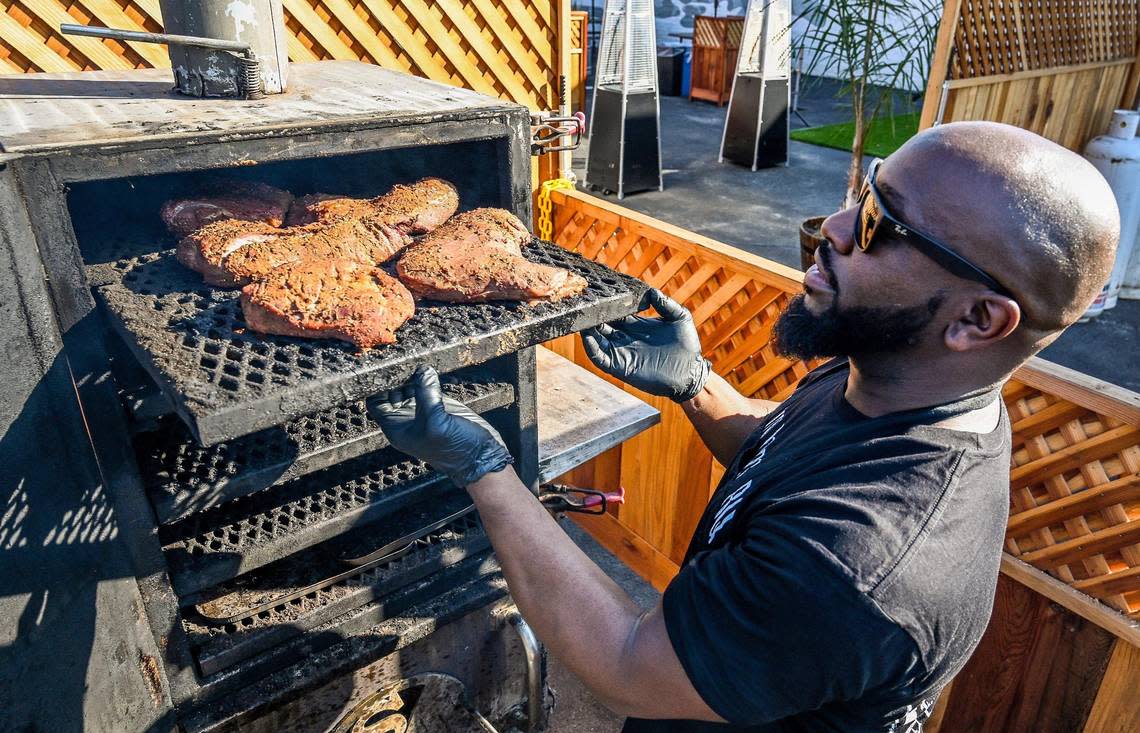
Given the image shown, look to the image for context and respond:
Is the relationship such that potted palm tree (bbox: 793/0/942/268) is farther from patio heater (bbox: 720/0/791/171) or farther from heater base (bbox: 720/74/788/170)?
heater base (bbox: 720/74/788/170)

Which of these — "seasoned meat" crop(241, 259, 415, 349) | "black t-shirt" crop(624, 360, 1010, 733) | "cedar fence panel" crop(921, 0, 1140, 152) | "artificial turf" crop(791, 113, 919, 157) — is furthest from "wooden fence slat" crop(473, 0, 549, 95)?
"artificial turf" crop(791, 113, 919, 157)

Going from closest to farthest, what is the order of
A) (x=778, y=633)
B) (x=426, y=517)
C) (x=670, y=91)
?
(x=778, y=633) < (x=426, y=517) < (x=670, y=91)

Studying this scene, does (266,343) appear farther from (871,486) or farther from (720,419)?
(720,419)

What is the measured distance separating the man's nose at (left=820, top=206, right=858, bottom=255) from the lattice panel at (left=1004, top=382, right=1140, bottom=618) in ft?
4.69

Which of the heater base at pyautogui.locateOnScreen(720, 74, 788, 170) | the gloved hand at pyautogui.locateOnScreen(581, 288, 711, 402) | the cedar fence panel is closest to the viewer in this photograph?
the gloved hand at pyautogui.locateOnScreen(581, 288, 711, 402)

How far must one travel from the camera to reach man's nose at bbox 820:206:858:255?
1.74m

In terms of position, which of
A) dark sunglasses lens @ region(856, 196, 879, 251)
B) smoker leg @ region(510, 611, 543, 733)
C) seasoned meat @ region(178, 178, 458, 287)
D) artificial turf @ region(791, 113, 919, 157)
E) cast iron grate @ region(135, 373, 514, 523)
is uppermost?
dark sunglasses lens @ region(856, 196, 879, 251)

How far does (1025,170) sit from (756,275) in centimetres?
209

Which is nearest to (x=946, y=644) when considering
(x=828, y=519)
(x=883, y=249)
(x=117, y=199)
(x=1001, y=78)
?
(x=828, y=519)

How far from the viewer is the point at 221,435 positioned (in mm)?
1240

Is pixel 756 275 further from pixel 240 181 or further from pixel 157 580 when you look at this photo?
pixel 157 580

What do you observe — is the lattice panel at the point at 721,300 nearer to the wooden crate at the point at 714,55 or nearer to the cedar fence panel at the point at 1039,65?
the cedar fence panel at the point at 1039,65

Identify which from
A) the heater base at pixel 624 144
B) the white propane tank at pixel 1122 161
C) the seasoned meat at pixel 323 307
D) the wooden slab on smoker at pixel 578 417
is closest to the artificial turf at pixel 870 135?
the heater base at pixel 624 144

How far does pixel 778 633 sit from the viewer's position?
1352 millimetres
